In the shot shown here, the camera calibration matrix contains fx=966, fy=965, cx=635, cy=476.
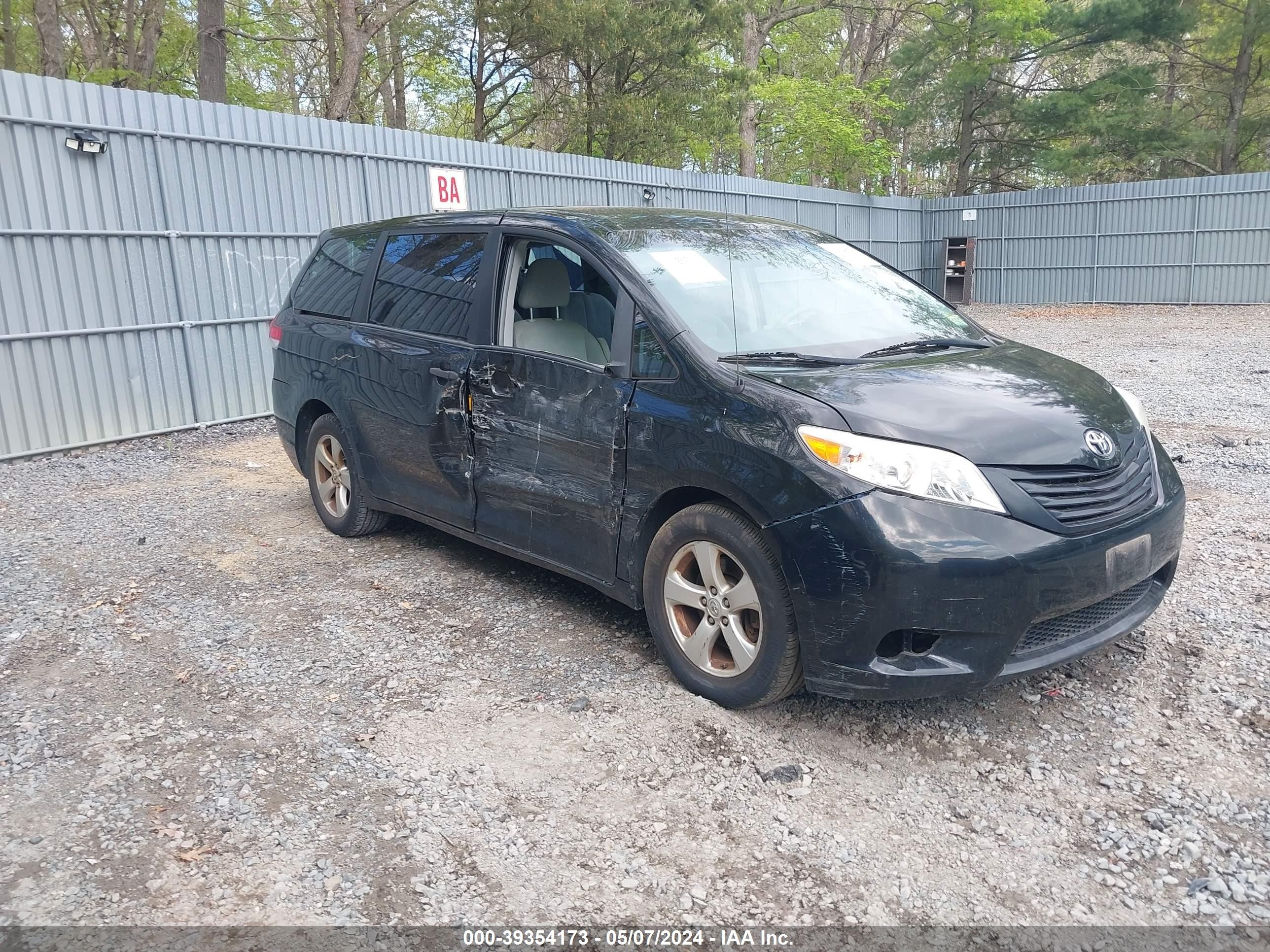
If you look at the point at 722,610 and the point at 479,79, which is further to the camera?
the point at 479,79

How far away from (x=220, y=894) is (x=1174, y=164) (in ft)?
112

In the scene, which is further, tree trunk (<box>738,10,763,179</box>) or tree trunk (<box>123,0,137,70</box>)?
tree trunk (<box>738,10,763,179</box>)

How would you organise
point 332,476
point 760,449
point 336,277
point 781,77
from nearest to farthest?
point 760,449 < point 336,277 < point 332,476 < point 781,77

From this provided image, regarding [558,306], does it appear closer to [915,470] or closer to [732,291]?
[732,291]

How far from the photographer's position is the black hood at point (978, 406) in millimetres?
3084

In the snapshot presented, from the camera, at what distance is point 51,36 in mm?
17141

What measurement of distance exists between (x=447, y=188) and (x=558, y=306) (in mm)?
7994

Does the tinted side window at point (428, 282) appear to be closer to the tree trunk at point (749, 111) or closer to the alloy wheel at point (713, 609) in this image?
the alloy wheel at point (713, 609)

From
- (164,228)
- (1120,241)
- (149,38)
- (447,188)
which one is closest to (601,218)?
(164,228)

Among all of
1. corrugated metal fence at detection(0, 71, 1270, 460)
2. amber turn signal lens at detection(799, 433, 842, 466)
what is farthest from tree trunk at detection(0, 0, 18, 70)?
amber turn signal lens at detection(799, 433, 842, 466)

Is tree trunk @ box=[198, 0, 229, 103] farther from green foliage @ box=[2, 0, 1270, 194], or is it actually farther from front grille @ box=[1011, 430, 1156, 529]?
front grille @ box=[1011, 430, 1156, 529]

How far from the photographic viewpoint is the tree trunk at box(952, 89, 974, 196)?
99.4 feet

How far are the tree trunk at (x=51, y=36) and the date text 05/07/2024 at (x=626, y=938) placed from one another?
19.4 metres

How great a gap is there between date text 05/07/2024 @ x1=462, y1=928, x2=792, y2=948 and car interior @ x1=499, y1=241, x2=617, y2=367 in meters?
2.13
